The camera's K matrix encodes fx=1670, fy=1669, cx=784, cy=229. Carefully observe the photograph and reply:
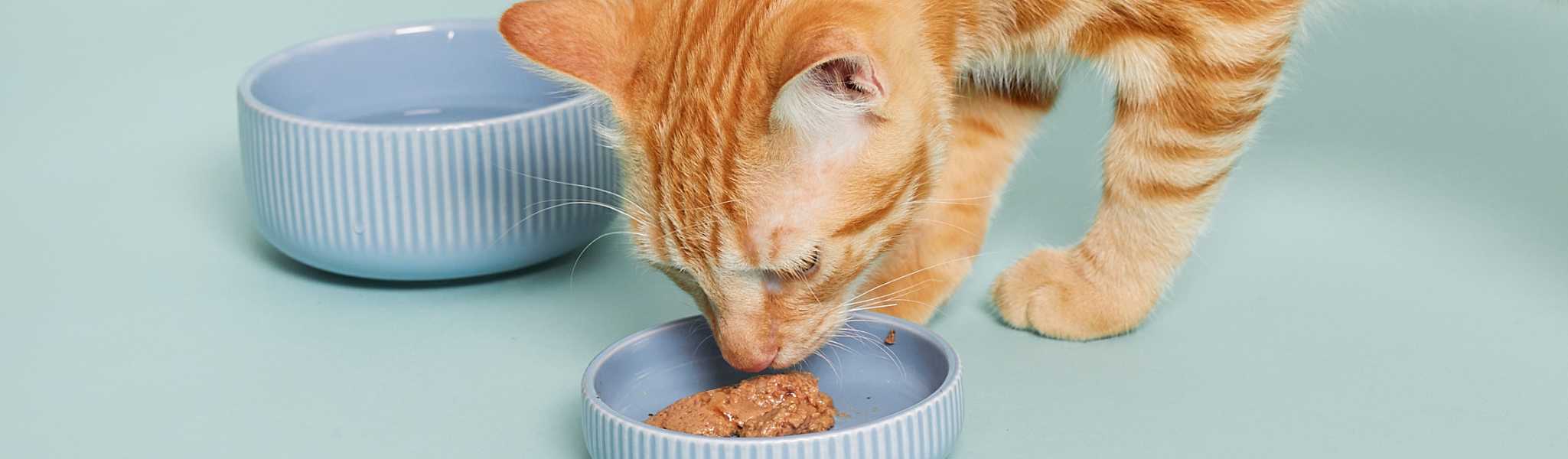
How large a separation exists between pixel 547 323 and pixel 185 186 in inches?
Result: 31.5

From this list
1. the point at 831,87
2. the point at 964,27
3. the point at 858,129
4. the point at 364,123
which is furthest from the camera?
the point at 364,123

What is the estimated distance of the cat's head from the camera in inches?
56.8

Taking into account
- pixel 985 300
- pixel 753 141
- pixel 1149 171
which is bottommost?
pixel 985 300

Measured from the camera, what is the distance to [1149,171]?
187cm

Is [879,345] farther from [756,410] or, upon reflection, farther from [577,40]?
[577,40]

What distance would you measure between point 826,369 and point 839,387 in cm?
3

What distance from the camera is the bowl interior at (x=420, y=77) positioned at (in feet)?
7.50

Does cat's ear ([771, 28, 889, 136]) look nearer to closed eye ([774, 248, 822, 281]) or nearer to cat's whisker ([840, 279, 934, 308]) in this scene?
closed eye ([774, 248, 822, 281])

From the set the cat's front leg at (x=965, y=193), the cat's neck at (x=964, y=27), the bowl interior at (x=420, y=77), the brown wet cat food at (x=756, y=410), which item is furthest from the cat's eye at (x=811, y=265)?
the bowl interior at (x=420, y=77)

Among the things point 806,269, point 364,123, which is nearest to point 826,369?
point 806,269

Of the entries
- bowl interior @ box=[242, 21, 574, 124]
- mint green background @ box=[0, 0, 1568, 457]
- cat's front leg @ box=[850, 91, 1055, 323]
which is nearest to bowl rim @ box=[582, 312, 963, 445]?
mint green background @ box=[0, 0, 1568, 457]

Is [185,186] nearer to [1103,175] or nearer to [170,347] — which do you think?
[170,347]

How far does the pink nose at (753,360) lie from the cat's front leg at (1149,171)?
1.47 feet

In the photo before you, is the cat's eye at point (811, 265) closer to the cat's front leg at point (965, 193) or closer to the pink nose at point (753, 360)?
the pink nose at point (753, 360)
